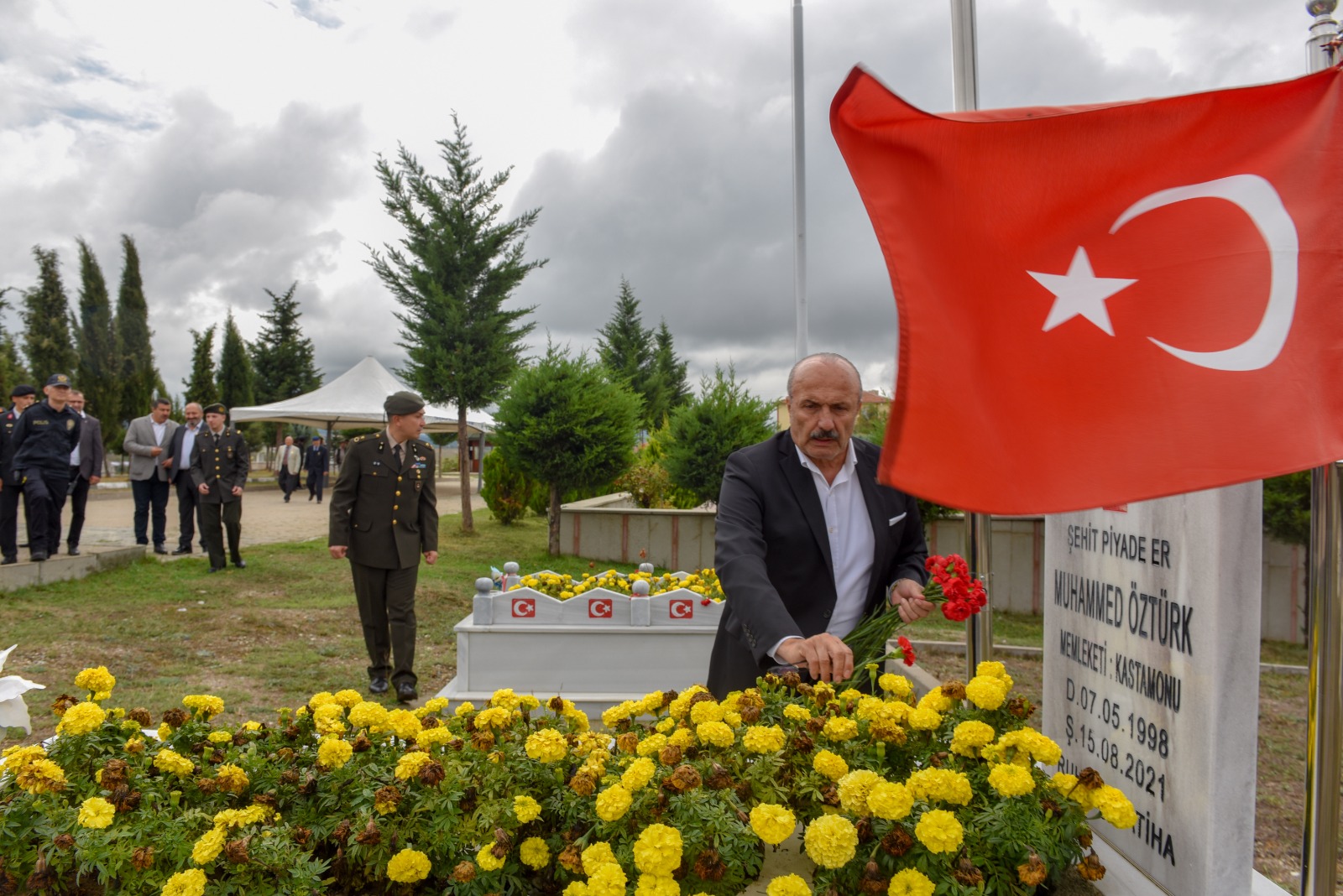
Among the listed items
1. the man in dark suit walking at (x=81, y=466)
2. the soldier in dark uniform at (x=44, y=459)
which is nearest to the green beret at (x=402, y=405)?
the soldier in dark uniform at (x=44, y=459)

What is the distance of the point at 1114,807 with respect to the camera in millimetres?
1708

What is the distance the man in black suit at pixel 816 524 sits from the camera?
268 centimetres

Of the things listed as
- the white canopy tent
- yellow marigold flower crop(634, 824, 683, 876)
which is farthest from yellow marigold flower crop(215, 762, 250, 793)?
the white canopy tent

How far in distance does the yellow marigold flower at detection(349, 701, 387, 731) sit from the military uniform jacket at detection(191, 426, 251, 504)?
9.68 metres

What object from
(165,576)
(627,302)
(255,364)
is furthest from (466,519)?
(255,364)

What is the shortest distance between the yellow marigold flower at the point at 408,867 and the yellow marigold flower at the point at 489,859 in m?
0.11

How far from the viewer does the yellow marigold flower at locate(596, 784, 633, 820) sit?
5.38 ft

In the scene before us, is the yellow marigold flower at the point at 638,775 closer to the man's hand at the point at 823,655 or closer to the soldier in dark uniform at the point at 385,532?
the man's hand at the point at 823,655

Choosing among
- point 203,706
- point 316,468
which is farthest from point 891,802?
point 316,468

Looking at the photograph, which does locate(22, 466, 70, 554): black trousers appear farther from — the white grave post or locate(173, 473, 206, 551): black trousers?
the white grave post

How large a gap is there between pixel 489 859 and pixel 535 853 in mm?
123

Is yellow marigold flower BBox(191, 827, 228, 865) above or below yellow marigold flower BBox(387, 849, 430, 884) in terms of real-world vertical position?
above

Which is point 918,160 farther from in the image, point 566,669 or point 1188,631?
point 566,669

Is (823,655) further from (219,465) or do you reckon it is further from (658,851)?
(219,465)
